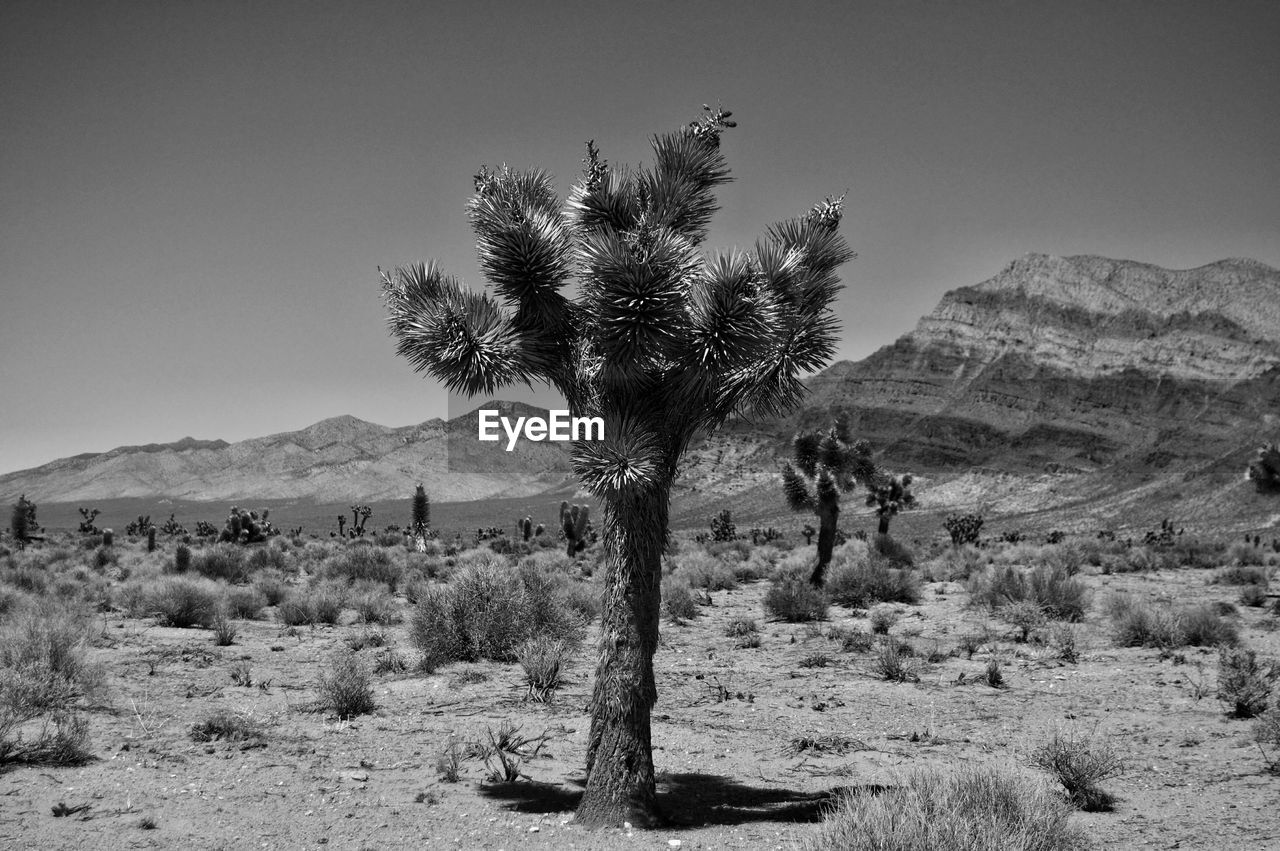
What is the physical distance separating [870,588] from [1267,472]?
2037cm

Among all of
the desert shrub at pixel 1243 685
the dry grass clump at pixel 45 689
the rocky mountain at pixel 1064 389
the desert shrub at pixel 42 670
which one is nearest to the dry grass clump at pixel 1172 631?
the desert shrub at pixel 1243 685

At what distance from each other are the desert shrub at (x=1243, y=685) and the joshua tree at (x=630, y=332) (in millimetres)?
7225

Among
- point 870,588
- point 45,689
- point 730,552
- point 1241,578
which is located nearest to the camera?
point 45,689

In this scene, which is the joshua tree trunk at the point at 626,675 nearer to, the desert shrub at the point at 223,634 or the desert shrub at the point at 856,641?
the desert shrub at the point at 856,641

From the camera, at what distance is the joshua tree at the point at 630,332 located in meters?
7.48

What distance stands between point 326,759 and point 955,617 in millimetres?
15337

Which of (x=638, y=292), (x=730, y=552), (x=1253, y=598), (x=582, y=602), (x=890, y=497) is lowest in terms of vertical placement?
(x=1253, y=598)

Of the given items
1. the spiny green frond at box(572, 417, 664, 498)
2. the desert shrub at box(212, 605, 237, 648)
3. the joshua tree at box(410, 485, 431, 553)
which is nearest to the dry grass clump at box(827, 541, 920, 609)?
the desert shrub at box(212, 605, 237, 648)

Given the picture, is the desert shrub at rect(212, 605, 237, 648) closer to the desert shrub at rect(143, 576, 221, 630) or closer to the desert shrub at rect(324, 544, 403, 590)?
the desert shrub at rect(143, 576, 221, 630)

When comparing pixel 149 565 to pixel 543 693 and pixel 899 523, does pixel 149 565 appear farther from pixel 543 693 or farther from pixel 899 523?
pixel 899 523

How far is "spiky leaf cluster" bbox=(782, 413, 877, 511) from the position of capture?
95.2ft

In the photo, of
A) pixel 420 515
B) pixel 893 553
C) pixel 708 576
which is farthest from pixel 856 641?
pixel 420 515

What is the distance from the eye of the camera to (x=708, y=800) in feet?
28.5

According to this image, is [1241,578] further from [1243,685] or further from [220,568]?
[220,568]
